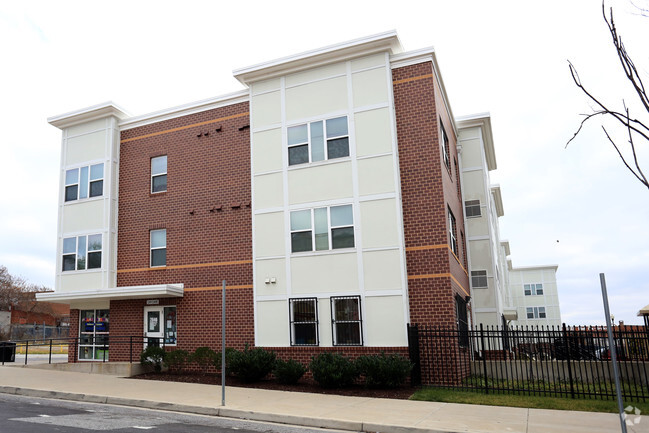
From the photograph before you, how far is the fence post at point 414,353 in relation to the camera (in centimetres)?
1483

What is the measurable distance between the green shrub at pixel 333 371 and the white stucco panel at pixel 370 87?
312 inches

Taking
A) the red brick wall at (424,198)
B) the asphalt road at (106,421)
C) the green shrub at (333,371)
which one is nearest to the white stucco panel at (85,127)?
the red brick wall at (424,198)

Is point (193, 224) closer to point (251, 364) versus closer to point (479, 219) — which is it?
point (251, 364)

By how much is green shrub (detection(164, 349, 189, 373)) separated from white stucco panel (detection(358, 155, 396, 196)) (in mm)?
8064

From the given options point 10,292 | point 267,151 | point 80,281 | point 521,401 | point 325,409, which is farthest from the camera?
point 10,292

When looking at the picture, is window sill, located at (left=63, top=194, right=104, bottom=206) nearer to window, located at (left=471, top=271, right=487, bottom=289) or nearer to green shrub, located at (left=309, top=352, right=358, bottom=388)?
green shrub, located at (left=309, top=352, right=358, bottom=388)

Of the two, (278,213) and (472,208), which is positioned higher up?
(472,208)

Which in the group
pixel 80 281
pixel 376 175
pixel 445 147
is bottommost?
pixel 80 281

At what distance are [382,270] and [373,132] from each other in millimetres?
4334

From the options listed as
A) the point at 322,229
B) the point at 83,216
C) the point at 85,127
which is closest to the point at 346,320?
the point at 322,229

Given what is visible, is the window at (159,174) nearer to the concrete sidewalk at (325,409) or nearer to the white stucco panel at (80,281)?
the white stucco panel at (80,281)

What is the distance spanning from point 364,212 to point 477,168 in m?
9.65

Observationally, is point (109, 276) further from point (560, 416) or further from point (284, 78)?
point (560, 416)

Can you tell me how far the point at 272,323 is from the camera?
17625mm
